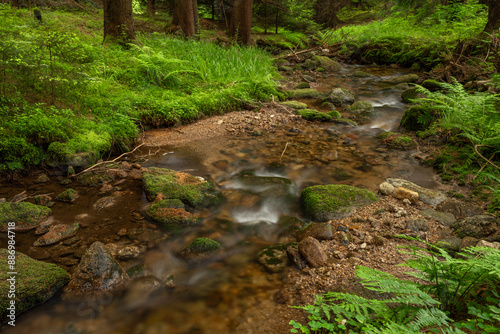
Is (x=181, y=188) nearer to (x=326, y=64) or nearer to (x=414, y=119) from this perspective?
(x=414, y=119)

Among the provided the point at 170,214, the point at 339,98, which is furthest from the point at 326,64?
Answer: the point at 170,214

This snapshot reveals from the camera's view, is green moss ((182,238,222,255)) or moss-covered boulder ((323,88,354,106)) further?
moss-covered boulder ((323,88,354,106))

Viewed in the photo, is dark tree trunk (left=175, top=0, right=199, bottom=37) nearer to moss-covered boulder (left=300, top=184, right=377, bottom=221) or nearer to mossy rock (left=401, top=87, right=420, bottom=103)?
mossy rock (left=401, top=87, right=420, bottom=103)

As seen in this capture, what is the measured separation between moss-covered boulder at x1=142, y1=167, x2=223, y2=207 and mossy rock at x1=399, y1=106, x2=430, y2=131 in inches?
198

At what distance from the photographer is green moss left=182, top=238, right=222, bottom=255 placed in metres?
3.36

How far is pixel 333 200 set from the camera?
4035mm

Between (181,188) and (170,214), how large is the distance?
1.76ft

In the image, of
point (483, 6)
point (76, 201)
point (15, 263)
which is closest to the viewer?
point (15, 263)

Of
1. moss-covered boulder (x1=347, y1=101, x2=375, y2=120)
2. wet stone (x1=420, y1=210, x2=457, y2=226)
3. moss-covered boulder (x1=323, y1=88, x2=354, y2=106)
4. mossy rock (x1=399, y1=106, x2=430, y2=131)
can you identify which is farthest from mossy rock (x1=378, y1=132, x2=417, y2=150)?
moss-covered boulder (x1=323, y1=88, x2=354, y2=106)

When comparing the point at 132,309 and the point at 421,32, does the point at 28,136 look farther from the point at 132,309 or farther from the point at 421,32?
the point at 421,32

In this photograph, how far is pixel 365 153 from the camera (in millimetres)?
5906

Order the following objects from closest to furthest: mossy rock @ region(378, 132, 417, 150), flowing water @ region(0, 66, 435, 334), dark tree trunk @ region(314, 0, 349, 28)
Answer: flowing water @ region(0, 66, 435, 334) → mossy rock @ region(378, 132, 417, 150) → dark tree trunk @ region(314, 0, 349, 28)

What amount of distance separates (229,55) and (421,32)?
34.6 ft

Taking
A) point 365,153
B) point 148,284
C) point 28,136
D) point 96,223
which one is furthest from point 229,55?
point 148,284
